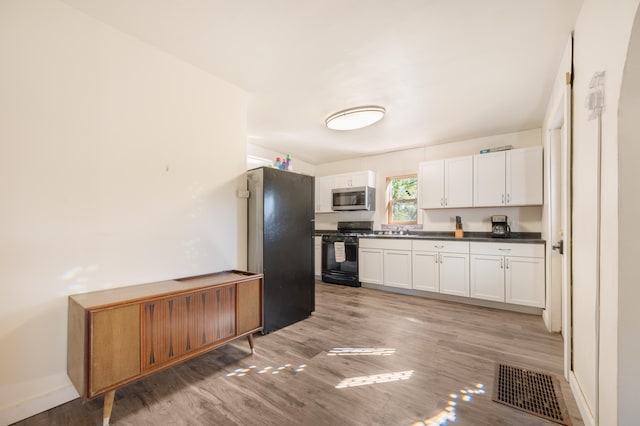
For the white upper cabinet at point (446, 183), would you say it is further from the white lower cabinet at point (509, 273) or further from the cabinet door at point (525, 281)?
the cabinet door at point (525, 281)

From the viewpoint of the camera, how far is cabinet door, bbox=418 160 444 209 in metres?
4.26

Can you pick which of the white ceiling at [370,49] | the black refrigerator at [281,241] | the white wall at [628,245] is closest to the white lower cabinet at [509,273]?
the white ceiling at [370,49]

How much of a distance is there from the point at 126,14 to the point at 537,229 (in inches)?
200

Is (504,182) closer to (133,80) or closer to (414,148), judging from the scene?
(414,148)

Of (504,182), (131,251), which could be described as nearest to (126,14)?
(131,251)

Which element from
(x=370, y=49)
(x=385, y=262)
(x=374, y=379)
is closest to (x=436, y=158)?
(x=385, y=262)

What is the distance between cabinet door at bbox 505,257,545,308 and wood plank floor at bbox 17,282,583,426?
0.26 metres

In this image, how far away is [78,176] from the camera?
1.75 meters

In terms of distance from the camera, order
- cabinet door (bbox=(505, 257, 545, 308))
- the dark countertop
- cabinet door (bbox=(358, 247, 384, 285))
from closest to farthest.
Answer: cabinet door (bbox=(505, 257, 545, 308)) → the dark countertop → cabinet door (bbox=(358, 247, 384, 285))

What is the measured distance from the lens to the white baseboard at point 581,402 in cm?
143

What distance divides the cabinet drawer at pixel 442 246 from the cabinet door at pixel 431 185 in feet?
2.19

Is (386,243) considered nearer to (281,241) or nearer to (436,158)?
(436,158)

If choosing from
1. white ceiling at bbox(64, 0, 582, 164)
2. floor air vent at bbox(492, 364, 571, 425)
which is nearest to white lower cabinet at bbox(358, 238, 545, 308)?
floor air vent at bbox(492, 364, 571, 425)

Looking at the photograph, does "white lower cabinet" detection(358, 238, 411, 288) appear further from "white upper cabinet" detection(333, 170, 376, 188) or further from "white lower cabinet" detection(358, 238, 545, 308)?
"white upper cabinet" detection(333, 170, 376, 188)
